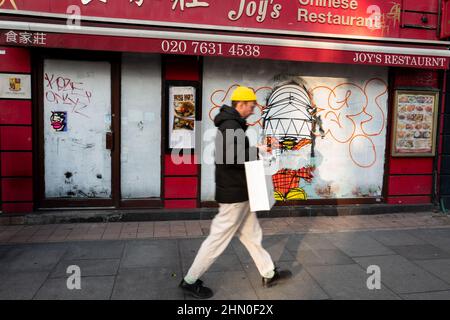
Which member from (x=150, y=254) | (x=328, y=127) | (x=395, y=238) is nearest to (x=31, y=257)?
(x=150, y=254)

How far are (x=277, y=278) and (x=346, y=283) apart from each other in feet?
2.28

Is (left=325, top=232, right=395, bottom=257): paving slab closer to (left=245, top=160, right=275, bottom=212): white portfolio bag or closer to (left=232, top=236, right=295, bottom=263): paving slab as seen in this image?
(left=232, top=236, right=295, bottom=263): paving slab

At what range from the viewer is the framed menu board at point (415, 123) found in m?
6.75

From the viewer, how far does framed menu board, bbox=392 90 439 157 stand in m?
6.75

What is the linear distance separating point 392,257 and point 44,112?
512 cm

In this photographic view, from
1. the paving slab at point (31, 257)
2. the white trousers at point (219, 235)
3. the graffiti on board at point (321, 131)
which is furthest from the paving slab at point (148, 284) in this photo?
the graffiti on board at point (321, 131)

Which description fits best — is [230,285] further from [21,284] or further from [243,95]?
[21,284]

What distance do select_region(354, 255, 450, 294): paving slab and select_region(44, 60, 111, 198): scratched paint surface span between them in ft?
13.0

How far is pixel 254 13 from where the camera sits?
6.02 m

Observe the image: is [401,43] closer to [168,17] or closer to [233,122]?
[168,17]

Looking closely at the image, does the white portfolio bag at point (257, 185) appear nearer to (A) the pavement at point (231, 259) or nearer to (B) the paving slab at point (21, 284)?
(A) the pavement at point (231, 259)

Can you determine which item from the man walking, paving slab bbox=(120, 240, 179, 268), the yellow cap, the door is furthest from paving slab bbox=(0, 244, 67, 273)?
the yellow cap

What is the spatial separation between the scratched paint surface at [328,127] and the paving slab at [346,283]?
95.6 inches
